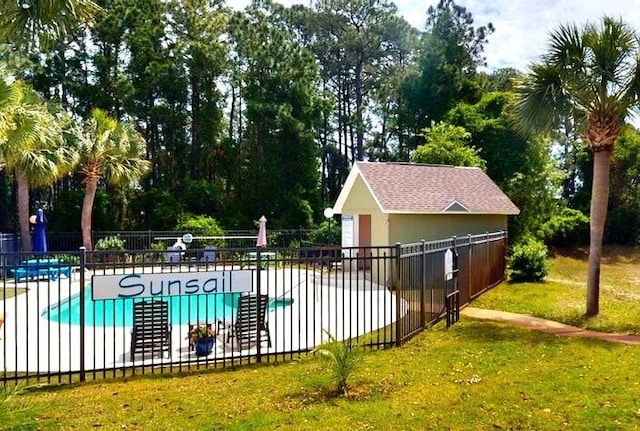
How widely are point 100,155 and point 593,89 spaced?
18.9m

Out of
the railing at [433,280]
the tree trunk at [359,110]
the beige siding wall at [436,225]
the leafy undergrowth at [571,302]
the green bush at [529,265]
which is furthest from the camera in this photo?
the tree trunk at [359,110]

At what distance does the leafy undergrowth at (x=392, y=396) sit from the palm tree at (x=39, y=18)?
18.3ft

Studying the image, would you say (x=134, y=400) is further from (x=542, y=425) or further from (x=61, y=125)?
(x=61, y=125)

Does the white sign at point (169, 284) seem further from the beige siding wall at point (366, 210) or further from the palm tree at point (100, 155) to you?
the palm tree at point (100, 155)

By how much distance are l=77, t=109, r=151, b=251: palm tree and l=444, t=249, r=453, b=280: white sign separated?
16.9m

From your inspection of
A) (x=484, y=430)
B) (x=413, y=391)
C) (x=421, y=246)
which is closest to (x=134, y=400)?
(x=413, y=391)

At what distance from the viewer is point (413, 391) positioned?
19.8 ft

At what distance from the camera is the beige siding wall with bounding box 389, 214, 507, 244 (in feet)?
56.6

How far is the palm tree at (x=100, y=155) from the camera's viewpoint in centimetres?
2131

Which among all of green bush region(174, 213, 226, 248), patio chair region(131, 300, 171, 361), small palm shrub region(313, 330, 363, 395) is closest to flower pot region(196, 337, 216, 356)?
patio chair region(131, 300, 171, 361)

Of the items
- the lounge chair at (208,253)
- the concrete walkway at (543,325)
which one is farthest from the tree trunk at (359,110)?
the concrete walkway at (543,325)

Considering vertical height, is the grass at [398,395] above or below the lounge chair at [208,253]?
below

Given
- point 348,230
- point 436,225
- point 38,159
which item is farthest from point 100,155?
point 436,225

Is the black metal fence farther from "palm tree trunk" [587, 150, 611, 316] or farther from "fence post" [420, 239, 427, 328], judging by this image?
"palm tree trunk" [587, 150, 611, 316]
